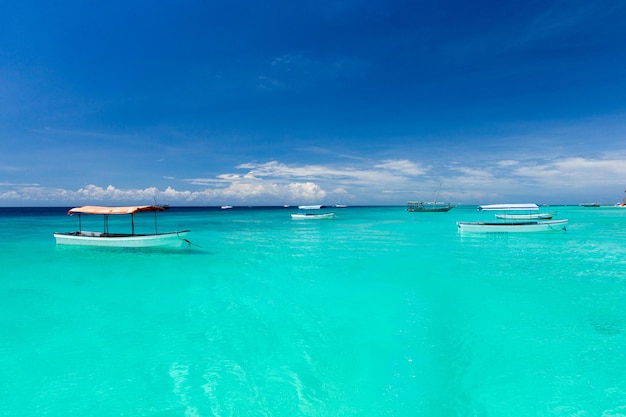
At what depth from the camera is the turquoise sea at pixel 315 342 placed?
6.61 metres

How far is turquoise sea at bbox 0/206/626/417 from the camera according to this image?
260 inches

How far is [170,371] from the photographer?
765cm

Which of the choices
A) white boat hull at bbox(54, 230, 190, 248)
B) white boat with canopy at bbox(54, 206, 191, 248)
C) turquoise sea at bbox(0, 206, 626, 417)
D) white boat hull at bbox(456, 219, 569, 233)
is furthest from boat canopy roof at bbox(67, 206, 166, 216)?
white boat hull at bbox(456, 219, 569, 233)

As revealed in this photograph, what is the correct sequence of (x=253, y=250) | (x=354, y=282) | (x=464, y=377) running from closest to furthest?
1. (x=464, y=377)
2. (x=354, y=282)
3. (x=253, y=250)

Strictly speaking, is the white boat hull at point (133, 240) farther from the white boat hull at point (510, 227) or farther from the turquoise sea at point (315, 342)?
the white boat hull at point (510, 227)

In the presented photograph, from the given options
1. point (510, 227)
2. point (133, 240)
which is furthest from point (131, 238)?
point (510, 227)

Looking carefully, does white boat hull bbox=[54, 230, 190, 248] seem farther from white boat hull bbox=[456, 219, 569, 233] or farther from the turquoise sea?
white boat hull bbox=[456, 219, 569, 233]

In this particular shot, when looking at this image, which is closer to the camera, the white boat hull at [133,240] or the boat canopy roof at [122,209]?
the boat canopy roof at [122,209]

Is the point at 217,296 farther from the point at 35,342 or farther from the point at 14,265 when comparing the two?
the point at 14,265

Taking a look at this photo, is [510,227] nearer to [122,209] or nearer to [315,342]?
[315,342]

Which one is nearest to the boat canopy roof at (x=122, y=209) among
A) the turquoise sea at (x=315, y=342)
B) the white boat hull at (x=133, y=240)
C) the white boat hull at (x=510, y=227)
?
the white boat hull at (x=133, y=240)

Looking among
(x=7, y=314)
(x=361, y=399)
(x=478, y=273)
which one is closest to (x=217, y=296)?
(x=7, y=314)

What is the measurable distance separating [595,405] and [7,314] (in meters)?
17.2

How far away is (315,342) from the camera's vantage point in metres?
9.20
